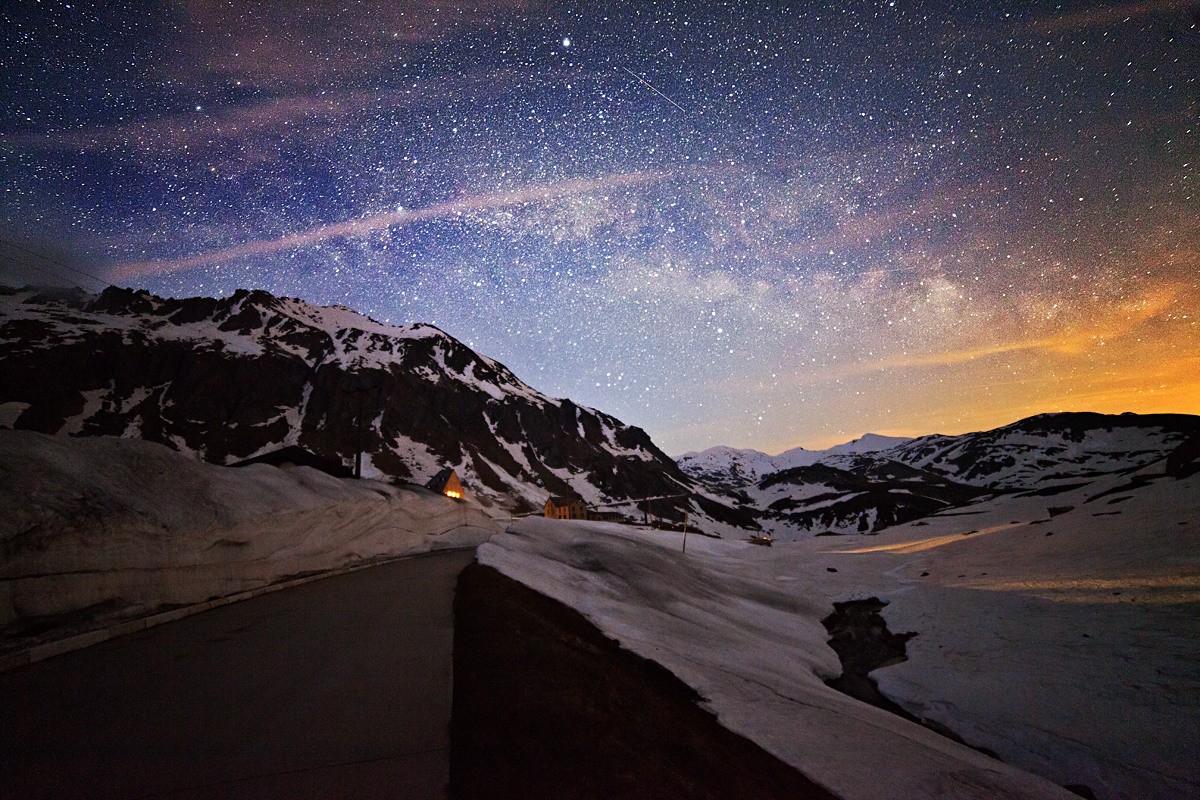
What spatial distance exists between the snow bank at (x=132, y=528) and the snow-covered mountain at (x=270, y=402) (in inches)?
3816

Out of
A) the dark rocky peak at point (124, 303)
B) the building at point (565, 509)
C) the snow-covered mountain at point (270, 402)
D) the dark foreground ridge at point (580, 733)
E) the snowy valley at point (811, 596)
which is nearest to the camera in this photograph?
the dark foreground ridge at point (580, 733)

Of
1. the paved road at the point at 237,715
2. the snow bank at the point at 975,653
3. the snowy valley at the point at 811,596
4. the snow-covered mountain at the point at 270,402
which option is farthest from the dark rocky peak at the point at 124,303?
the paved road at the point at 237,715

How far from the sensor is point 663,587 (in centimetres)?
1972

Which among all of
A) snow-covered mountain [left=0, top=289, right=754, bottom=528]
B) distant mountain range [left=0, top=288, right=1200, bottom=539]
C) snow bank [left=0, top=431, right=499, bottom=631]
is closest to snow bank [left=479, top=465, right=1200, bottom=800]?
snow bank [left=0, top=431, right=499, bottom=631]

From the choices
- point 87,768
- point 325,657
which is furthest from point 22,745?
point 325,657

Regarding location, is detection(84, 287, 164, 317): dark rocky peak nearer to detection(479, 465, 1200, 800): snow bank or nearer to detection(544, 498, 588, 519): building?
detection(544, 498, 588, 519): building

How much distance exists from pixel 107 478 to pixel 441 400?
544 ft

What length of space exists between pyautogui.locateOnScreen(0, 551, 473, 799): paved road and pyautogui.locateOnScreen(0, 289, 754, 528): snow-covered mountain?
104 meters

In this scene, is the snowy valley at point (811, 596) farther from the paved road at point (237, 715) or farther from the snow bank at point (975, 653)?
the paved road at point (237, 715)

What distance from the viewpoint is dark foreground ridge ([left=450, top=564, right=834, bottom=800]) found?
383cm

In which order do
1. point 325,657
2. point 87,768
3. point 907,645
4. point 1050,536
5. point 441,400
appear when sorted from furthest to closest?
point 441,400
point 1050,536
point 907,645
point 325,657
point 87,768

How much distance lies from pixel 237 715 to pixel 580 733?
10.5 ft

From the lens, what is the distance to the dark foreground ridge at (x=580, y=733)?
3830 millimetres

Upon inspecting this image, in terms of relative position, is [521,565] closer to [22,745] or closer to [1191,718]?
[22,745]
